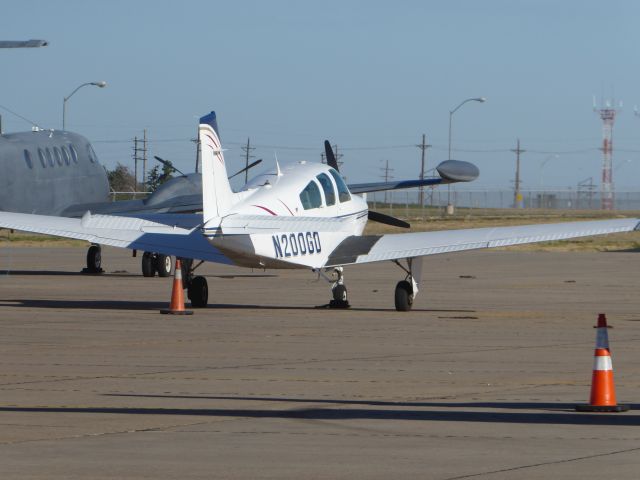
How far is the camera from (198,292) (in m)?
25.7

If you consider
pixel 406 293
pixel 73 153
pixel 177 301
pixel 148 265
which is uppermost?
pixel 73 153

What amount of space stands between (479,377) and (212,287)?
1801 cm

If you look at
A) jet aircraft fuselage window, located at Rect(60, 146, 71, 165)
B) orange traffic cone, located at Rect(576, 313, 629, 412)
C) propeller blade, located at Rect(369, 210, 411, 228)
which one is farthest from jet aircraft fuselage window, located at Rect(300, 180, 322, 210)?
jet aircraft fuselage window, located at Rect(60, 146, 71, 165)

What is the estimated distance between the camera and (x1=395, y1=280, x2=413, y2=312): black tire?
25000 mm

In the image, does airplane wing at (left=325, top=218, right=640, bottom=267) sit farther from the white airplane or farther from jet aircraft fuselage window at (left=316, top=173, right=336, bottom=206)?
jet aircraft fuselage window at (left=316, top=173, right=336, bottom=206)

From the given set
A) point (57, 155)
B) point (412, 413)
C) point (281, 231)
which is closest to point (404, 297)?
point (281, 231)

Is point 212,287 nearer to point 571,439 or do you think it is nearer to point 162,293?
point 162,293

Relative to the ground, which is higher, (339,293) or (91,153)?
(91,153)

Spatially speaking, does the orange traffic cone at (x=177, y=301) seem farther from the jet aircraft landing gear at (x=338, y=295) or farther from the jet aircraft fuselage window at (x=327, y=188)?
the jet aircraft fuselage window at (x=327, y=188)

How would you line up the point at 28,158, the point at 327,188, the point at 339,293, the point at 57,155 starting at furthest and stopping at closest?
the point at 57,155, the point at 28,158, the point at 327,188, the point at 339,293

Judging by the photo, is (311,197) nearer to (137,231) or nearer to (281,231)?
(281,231)

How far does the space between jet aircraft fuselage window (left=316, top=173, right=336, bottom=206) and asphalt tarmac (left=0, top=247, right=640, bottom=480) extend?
2.11 metres

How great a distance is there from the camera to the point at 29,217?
2692 cm

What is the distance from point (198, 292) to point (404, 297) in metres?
3.80
